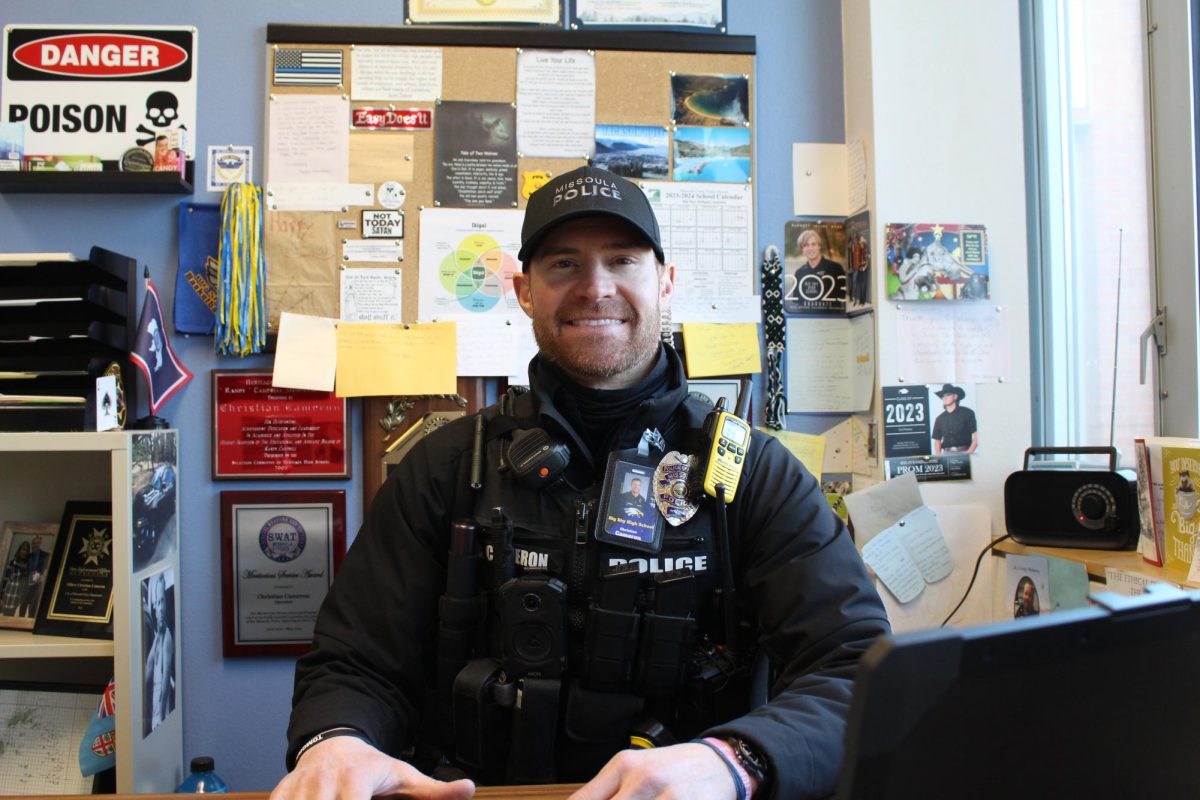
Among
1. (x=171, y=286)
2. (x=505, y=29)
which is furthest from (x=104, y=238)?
(x=505, y=29)

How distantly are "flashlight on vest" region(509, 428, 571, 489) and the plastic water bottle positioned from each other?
967mm

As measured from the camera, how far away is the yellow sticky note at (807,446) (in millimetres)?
1799

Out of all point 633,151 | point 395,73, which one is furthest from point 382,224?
point 633,151

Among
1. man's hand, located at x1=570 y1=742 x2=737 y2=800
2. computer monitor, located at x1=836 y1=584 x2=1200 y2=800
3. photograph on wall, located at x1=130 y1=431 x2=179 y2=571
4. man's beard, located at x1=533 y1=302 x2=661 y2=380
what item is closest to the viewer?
computer monitor, located at x1=836 y1=584 x2=1200 y2=800

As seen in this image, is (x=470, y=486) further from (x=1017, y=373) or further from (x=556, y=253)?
(x=1017, y=373)

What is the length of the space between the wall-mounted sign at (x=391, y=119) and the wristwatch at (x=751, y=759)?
1469 millimetres

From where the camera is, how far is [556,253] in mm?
1241

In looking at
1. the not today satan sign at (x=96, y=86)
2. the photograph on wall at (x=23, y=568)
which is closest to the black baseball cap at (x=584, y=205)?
the not today satan sign at (x=96, y=86)

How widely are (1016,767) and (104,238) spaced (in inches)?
77.6

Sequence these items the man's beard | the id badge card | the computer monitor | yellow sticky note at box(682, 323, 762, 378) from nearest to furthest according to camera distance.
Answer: the computer monitor < the id badge card < the man's beard < yellow sticky note at box(682, 323, 762, 378)

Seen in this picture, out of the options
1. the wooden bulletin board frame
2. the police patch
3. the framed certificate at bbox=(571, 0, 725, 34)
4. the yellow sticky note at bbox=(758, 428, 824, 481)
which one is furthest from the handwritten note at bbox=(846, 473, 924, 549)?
the police patch

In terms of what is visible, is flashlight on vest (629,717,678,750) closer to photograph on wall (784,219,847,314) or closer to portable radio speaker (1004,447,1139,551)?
portable radio speaker (1004,447,1139,551)

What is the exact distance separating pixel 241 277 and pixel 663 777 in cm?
144

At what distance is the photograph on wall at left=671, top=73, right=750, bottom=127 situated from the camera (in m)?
1.81
